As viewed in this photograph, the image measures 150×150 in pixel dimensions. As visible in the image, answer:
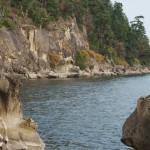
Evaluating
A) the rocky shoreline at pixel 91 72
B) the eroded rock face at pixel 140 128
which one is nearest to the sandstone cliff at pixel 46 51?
the rocky shoreline at pixel 91 72

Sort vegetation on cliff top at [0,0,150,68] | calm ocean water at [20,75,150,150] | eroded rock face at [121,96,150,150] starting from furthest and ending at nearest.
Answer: vegetation on cliff top at [0,0,150,68], calm ocean water at [20,75,150,150], eroded rock face at [121,96,150,150]

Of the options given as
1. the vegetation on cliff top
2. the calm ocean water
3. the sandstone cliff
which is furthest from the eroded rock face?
the vegetation on cliff top

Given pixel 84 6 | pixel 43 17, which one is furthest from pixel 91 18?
pixel 43 17

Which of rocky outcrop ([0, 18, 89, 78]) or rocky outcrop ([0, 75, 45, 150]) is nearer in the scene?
rocky outcrop ([0, 75, 45, 150])

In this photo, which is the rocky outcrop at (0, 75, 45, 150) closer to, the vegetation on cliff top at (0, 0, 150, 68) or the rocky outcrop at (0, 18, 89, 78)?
the rocky outcrop at (0, 18, 89, 78)

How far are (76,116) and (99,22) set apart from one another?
103m

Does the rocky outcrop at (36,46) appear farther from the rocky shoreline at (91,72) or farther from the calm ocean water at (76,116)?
the calm ocean water at (76,116)

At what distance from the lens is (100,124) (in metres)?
39.7

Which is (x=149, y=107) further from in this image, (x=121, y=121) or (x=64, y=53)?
(x=64, y=53)

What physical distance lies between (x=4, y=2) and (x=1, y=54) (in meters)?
23.3

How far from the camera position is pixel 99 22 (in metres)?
144

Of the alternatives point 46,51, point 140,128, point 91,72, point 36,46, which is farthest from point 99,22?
point 140,128

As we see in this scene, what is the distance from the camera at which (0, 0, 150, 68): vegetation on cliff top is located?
350ft

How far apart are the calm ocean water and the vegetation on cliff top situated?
35.4 m
